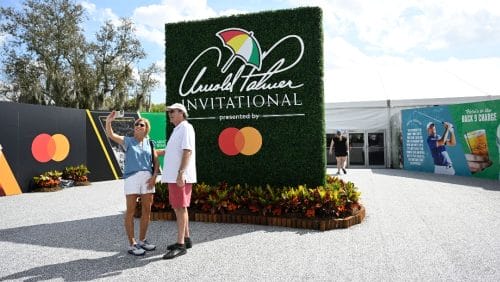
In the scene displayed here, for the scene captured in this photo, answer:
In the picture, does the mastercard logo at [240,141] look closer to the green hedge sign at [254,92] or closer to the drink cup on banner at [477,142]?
the green hedge sign at [254,92]

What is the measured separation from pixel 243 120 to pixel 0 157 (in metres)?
7.11

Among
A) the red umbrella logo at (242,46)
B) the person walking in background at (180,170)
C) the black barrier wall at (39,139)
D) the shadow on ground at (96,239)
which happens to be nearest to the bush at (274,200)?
the shadow on ground at (96,239)

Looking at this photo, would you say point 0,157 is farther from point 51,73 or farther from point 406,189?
point 51,73

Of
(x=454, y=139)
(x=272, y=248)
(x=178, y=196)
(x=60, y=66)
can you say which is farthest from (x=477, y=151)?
(x=60, y=66)

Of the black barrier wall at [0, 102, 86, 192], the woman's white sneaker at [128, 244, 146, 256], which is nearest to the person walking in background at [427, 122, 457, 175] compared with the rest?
the woman's white sneaker at [128, 244, 146, 256]

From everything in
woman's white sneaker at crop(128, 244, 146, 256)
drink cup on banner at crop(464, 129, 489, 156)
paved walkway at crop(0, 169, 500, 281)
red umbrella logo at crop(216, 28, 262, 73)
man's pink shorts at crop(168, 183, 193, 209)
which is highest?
red umbrella logo at crop(216, 28, 262, 73)

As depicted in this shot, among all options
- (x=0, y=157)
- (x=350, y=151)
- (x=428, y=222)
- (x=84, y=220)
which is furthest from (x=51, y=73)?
(x=428, y=222)

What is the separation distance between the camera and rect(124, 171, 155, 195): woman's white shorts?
418 centimetres

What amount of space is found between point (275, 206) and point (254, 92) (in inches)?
84.7

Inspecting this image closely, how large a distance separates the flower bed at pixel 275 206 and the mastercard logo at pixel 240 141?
0.66 metres

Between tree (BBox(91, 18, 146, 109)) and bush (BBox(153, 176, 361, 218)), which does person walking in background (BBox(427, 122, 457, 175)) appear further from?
tree (BBox(91, 18, 146, 109))

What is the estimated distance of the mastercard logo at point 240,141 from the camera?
6559 millimetres

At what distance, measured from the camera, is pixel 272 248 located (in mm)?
4414

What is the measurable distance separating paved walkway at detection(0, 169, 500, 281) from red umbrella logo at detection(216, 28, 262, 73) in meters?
2.97
